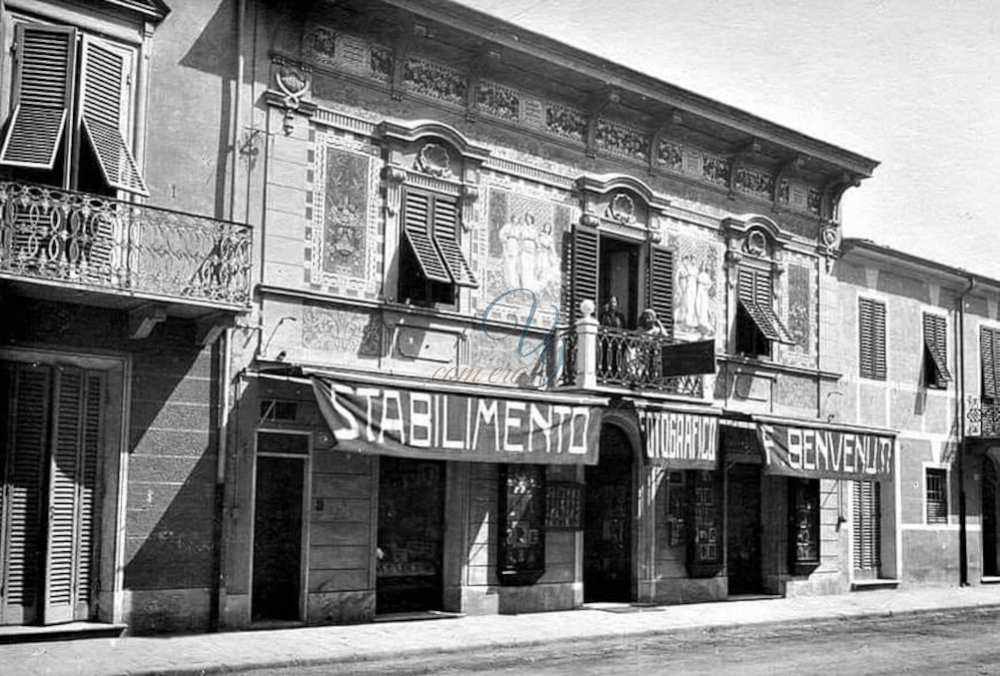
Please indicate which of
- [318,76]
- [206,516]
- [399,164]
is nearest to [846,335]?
A: [399,164]

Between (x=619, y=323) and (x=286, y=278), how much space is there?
260 inches

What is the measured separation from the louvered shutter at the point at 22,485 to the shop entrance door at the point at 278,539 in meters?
2.83

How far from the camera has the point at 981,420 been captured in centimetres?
2786

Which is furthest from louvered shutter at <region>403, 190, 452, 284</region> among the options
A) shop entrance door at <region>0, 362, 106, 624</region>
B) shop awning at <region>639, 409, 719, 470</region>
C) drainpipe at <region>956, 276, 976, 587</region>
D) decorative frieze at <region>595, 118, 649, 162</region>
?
drainpipe at <region>956, 276, 976, 587</region>

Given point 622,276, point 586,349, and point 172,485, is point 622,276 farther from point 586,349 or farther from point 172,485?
point 172,485

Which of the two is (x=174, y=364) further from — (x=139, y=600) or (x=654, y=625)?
(x=654, y=625)

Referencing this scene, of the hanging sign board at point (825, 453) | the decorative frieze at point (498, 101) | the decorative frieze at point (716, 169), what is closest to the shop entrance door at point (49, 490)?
the decorative frieze at point (498, 101)

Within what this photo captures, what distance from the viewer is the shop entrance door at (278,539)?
15.0 m

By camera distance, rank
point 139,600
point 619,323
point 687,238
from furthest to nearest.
A: point 687,238, point 619,323, point 139,600

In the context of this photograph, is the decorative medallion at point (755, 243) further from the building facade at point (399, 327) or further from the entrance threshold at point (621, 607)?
the entrance threshold at point (621, 607)

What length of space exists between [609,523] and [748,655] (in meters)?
6.29

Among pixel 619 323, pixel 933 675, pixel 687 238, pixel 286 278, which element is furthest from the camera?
pixel 687 238

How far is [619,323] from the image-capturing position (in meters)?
19.6

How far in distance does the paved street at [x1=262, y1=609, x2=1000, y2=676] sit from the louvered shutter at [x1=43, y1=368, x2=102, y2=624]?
3069 millimetres
